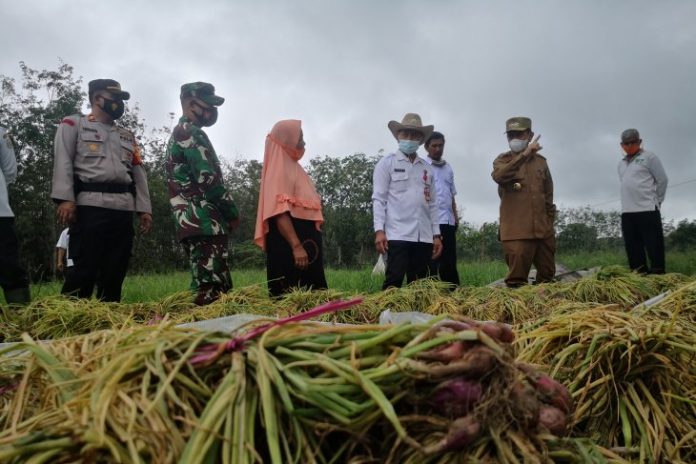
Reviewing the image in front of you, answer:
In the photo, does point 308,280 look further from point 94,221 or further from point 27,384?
point 27,384

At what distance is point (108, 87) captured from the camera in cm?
390

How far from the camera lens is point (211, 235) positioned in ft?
12.3

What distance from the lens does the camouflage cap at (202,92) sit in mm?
3795

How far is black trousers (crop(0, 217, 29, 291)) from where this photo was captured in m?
3.57

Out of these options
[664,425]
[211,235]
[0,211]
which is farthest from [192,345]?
[0,211]

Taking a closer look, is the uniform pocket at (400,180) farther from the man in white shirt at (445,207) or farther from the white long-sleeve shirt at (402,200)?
the man in white shirt at (445,207)

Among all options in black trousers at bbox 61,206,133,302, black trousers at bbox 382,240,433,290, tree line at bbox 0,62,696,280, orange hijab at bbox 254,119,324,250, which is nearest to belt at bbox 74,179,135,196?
black trousers at bbox 61,206,133,302

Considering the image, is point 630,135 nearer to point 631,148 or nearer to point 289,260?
point 631,148

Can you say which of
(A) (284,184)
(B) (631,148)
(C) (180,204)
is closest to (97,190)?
(C) (180,204)

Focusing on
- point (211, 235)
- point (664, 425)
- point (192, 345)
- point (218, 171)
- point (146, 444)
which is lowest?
point (664, 425)

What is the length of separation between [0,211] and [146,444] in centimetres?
364

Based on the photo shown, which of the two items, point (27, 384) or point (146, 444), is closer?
point (146, 444)

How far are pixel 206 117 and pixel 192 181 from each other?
20.4 inches

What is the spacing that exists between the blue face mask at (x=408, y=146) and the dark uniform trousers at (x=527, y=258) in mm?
1377
